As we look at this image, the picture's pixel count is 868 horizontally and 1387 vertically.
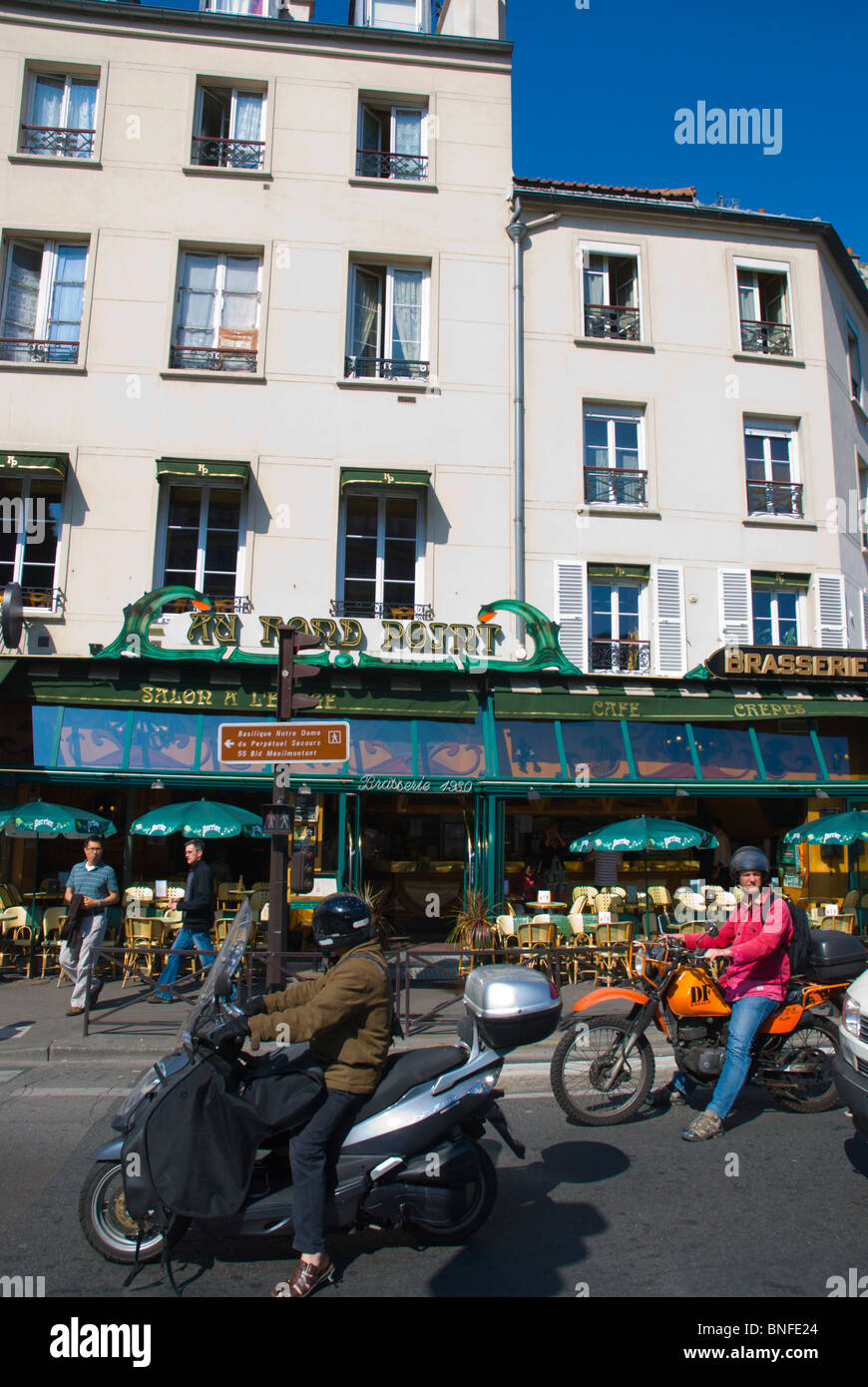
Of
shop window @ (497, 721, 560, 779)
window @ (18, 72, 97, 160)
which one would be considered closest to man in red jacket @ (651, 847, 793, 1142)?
shop window @ (497, 721, 560, 779)

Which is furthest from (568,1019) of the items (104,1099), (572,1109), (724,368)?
(724,368)

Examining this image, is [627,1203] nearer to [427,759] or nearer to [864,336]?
[427,759]

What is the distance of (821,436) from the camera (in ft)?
51.3

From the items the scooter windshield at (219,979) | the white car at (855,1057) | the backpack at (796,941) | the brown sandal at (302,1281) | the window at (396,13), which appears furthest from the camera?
the window at (396,13)

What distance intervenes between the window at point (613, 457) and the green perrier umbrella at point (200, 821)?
306 inches

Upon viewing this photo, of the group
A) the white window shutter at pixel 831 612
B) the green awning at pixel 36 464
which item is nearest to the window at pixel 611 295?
the white window shutter at pixel 831 612

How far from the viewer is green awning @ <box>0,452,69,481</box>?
13.1 meters

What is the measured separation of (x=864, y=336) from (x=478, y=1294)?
65.8 feet

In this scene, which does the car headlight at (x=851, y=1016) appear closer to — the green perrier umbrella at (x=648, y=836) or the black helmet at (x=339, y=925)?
the black helmet at (x=339, y=925)

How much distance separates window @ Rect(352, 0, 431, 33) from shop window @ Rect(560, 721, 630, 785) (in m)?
13.3

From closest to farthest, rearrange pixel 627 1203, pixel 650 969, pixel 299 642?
pixel 627 1203 < pixel 650 969 < pixel 299 642

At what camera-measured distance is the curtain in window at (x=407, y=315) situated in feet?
48.5

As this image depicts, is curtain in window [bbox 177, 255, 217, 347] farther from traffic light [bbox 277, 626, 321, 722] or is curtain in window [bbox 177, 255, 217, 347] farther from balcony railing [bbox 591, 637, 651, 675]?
balcony railing [bbox 591, 637, 651, 675]

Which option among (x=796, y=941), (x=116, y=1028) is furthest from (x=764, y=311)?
(x=116, y=1028)
